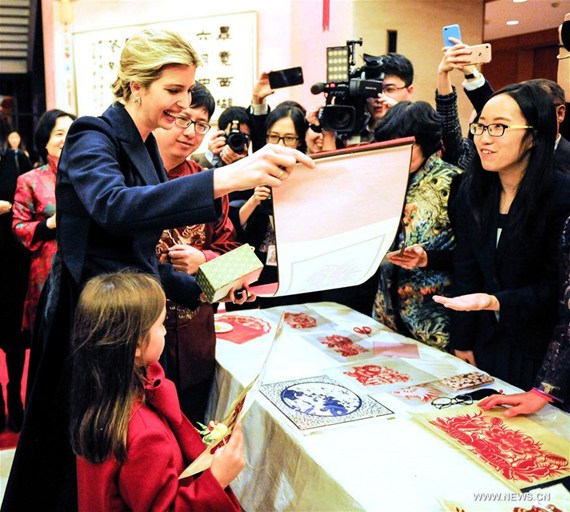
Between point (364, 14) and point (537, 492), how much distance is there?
3.10 meters

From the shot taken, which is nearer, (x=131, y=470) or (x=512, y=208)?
(x=131, y=470)

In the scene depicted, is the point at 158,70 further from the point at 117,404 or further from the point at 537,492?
the point at 537,492

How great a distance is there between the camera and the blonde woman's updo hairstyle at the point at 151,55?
1.11 m

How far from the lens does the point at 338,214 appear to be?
132 cm

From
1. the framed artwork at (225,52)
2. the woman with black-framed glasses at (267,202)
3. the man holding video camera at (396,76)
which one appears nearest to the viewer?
the woman with black-framed glasses at (267,202)

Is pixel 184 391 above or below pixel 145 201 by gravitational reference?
below

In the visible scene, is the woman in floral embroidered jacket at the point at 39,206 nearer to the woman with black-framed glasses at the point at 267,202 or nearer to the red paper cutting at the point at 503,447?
the woman with black-framed glasses at the point at 267,202

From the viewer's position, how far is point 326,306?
7.02 ft

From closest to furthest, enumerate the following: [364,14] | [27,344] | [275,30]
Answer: [27,344]
[364,14]
[275,30]

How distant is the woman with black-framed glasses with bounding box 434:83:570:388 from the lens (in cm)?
144

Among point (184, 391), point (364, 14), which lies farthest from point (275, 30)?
point (184, 391)

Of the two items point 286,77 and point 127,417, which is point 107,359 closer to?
point 127,417

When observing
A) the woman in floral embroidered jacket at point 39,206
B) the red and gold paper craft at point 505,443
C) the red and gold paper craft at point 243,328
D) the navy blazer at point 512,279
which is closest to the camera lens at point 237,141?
the woman in floral embroidered jacket at point 39,206

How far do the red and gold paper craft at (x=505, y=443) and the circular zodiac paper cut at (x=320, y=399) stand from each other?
0.50ft
